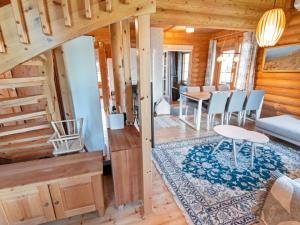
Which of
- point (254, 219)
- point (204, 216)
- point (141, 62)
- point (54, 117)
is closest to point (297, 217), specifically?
point (254, 219)

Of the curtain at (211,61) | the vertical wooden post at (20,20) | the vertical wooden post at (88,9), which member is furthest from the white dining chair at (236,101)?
the vertical wooden post at (20,20)

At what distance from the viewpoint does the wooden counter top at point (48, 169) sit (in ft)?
4.65

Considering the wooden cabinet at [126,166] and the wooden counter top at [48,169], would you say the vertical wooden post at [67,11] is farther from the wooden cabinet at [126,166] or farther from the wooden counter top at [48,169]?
the wooden counter top at [48,169]

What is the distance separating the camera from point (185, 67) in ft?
23.0

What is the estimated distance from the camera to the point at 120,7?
1.24 metres

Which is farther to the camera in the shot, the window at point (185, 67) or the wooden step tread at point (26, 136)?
the window at point (185, 67)

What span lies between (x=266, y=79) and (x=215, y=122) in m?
1.72

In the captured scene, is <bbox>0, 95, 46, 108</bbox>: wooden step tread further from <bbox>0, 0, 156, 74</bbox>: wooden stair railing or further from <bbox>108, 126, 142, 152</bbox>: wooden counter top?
<bbox>108, 126, 142, 152</bbox>: wooden counter top

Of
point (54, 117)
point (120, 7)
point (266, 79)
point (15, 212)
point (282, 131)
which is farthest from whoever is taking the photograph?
point (266, 79)

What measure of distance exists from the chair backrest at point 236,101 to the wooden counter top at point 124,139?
262cm

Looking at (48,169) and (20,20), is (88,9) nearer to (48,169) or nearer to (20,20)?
(20,20)

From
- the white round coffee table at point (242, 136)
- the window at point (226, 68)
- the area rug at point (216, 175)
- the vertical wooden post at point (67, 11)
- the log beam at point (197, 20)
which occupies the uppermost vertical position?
the log beam at point (197, 20)

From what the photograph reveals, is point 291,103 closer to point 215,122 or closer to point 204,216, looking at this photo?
point 215,122

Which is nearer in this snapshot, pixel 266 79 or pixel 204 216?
pixel 204 216
